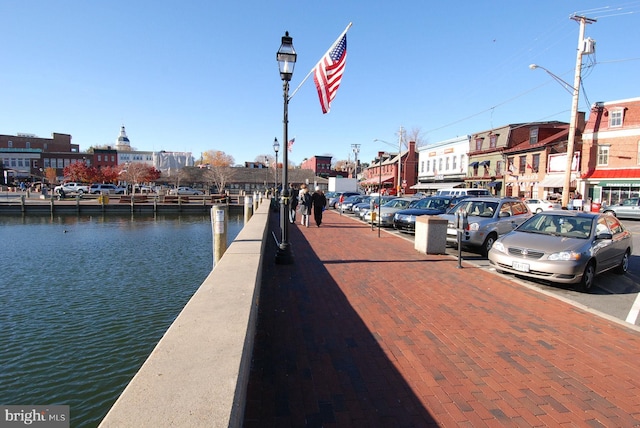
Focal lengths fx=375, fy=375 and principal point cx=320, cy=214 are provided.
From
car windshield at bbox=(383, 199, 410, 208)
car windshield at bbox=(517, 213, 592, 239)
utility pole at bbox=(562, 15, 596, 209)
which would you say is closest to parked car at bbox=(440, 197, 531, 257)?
car windshield at bbox=(517, 213, 592, 239)

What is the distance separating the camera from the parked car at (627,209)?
24.0m

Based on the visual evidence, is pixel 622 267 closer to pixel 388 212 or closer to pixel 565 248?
pixel 565 248

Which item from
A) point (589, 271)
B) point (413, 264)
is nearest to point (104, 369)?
point (413, 264)

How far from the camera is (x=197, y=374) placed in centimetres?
237

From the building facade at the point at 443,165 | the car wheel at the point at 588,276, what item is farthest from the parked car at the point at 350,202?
the building facade at the point at 443,165

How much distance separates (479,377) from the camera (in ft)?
12.4

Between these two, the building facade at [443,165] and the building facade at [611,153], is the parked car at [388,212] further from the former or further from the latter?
the building facade at [443,165]

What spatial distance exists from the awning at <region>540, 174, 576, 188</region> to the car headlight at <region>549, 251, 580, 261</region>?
29607 mm

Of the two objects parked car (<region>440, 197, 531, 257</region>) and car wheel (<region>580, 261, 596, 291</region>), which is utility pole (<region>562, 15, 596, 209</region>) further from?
car wheel (<region>580, 261, 596, 291</region>)

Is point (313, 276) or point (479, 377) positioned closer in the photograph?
point (479, 377)

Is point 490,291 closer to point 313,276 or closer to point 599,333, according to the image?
point 599,333

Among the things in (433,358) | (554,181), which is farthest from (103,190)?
(433,358)

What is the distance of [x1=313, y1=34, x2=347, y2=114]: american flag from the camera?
9.42 meters

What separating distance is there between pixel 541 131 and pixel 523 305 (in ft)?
121
